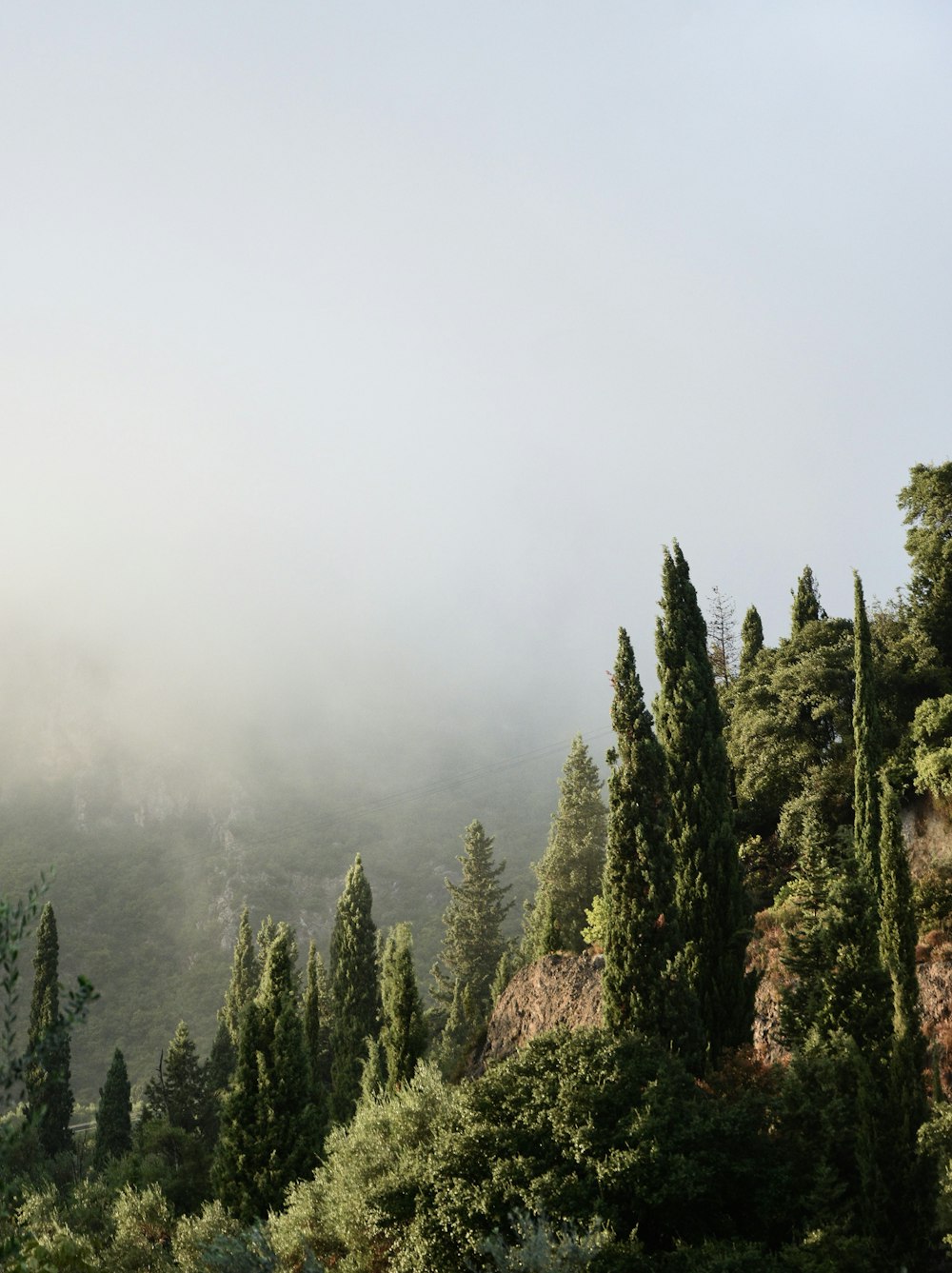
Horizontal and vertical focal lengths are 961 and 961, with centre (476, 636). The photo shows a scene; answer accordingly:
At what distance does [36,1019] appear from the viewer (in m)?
55.7

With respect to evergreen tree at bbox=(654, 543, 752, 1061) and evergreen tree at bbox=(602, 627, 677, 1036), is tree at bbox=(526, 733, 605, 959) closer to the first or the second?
evergreen tree at bbox=(654, 543, 752, 1061)

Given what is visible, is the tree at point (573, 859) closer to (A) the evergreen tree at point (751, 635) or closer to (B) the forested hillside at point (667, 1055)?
(B) the forested hillside at point (667, 1055)

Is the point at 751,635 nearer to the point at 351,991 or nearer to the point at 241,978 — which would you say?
the point at 351,991

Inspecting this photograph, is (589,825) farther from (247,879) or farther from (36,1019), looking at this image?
(247,879)

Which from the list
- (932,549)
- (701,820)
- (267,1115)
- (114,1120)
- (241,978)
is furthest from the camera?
(241,978)

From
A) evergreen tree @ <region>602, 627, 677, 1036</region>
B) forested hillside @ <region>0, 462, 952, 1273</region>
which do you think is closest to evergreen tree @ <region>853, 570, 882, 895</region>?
forested hillside @ <region>0, 462, 952, 1273</region>

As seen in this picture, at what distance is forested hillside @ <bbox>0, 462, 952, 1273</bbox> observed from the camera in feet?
54.8

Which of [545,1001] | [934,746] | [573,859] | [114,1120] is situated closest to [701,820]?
[545,1001]

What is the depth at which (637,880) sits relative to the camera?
77.6 ft

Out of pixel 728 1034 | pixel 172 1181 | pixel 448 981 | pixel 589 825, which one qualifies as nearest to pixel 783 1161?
pixel 728 1034

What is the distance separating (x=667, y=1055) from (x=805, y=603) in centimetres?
3275

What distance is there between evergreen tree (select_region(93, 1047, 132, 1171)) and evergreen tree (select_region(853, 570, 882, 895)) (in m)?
42.7

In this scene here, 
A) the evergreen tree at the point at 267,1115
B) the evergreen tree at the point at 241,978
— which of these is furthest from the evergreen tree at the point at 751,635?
the evergreen tree at the point at 241,978

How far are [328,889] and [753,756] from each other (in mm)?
113815
